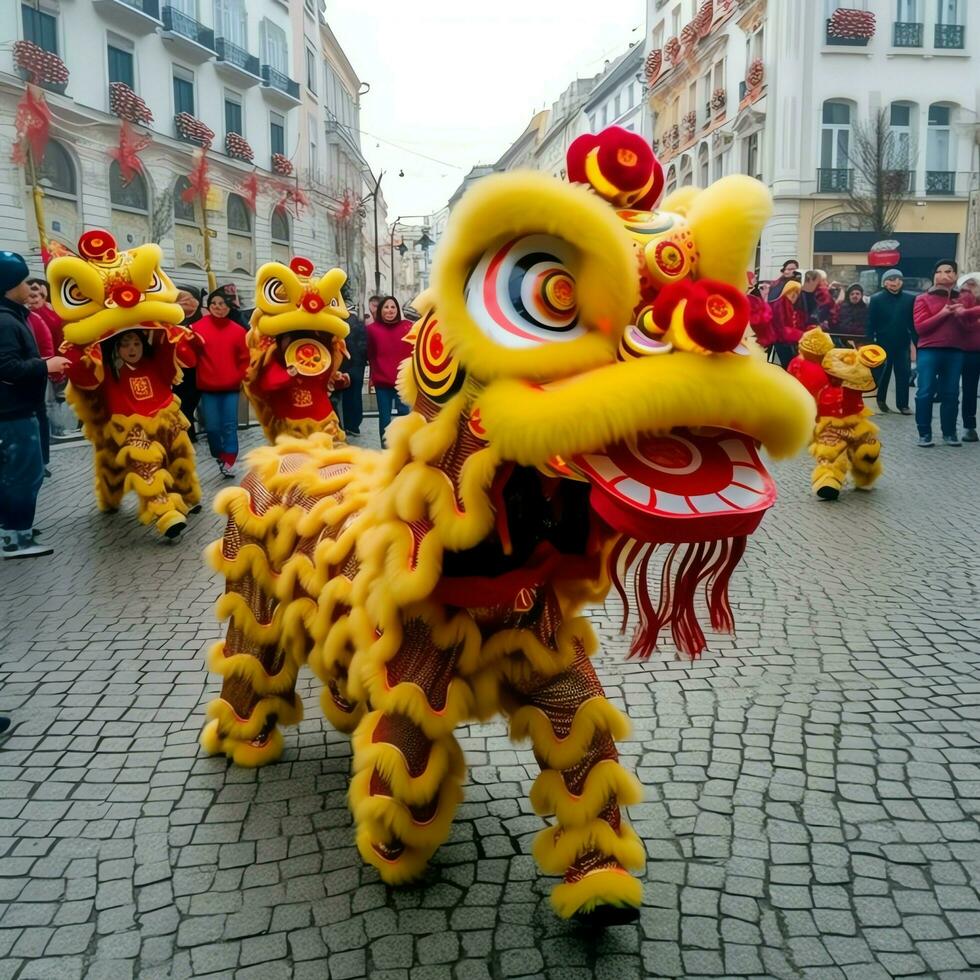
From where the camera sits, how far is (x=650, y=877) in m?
2.84

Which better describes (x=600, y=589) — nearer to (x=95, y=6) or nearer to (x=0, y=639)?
(x=0, y=639)

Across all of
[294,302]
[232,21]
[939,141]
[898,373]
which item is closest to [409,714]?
[294,302]

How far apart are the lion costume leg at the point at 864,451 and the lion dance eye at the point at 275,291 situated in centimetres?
483

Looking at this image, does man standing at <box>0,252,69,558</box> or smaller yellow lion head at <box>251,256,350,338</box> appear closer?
man standing at <box>0,252,69,558</box>

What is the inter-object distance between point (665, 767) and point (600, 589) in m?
1.22

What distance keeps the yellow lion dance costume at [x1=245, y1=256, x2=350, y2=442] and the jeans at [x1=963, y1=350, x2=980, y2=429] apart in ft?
23.8

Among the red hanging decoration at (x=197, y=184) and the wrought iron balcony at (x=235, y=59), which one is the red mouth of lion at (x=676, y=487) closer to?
the red hanging decoration at (x=197, y=184)

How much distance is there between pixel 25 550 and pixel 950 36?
1158 inches

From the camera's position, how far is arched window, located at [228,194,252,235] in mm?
29438

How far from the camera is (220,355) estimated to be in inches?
368

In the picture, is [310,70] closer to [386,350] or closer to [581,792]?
[386,350]

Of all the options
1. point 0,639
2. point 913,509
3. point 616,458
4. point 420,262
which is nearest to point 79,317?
point 0,639

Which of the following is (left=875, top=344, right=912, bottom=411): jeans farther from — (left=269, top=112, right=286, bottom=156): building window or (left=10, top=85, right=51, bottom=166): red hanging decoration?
(left=269, top=112, right=286, bottom=156): building window

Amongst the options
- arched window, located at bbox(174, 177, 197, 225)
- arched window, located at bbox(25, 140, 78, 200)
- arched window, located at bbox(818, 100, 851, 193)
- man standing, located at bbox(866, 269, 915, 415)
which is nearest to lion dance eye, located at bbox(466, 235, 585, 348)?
man standing, located at bbox(866, 269, 915, 415)
